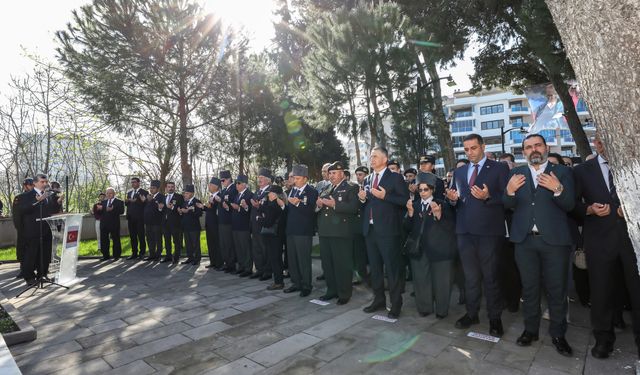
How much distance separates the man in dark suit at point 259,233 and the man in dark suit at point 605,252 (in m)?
4.79

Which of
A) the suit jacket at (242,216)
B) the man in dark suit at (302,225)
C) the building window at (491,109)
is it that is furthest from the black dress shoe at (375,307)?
the building window at (491,109)

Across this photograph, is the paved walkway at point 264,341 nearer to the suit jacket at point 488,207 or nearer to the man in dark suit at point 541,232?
the man in dark suit at point 541,232

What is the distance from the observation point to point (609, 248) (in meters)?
3.21

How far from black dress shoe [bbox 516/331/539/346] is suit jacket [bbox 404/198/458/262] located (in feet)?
3.63

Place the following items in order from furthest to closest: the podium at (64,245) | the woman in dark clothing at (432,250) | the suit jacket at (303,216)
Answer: the podium at (64,245) < the suit jacket at (303,216) < the woman in dark clothing at (432,250)

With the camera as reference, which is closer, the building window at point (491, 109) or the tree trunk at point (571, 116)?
the tree trunk at point (571, 116)

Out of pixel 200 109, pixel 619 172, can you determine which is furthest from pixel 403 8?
pixel 619 172

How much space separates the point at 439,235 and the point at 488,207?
0.74m

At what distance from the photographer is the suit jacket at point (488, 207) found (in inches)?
151

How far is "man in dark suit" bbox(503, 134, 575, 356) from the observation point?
334cm

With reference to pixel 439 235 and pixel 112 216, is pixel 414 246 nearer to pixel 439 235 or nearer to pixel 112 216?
pixel 439 235

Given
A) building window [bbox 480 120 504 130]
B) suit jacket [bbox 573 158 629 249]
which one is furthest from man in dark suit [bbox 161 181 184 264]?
building window [bbox 480 120 504 130]

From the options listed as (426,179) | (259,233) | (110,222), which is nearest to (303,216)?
(259,233)

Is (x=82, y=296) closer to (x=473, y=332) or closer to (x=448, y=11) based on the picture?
(x=473, y=332)
